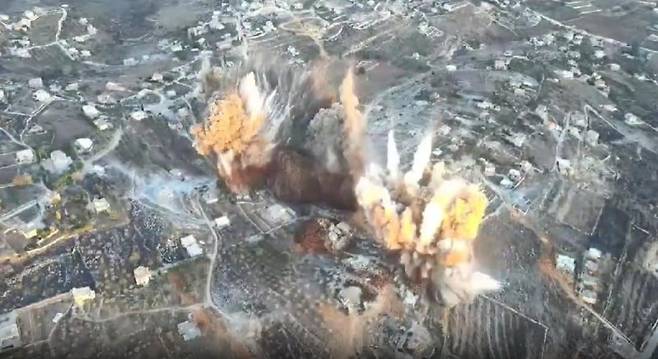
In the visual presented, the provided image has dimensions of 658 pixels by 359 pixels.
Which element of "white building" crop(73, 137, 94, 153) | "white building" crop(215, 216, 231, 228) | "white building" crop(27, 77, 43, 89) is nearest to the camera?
"white building" crop(215, 216, 231, 228)

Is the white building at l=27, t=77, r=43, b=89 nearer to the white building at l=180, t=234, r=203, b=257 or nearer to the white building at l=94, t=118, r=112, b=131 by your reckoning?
the white building at l=94, t=118, r=112, b=131

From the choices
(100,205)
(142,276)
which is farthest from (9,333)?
(100,205)

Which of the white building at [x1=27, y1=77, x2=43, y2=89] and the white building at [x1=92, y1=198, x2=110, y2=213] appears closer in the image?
the white building at [x1=92, y1=198, x2=110, y2=213]

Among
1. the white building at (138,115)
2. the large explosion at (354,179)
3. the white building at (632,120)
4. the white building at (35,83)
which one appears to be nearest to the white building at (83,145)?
the white building at (138,115)

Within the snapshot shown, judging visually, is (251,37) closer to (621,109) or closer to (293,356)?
(621,109)

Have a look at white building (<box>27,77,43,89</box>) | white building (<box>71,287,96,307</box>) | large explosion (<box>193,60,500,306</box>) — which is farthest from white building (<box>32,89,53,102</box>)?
white building (<box>71,287,96,307</box>)
